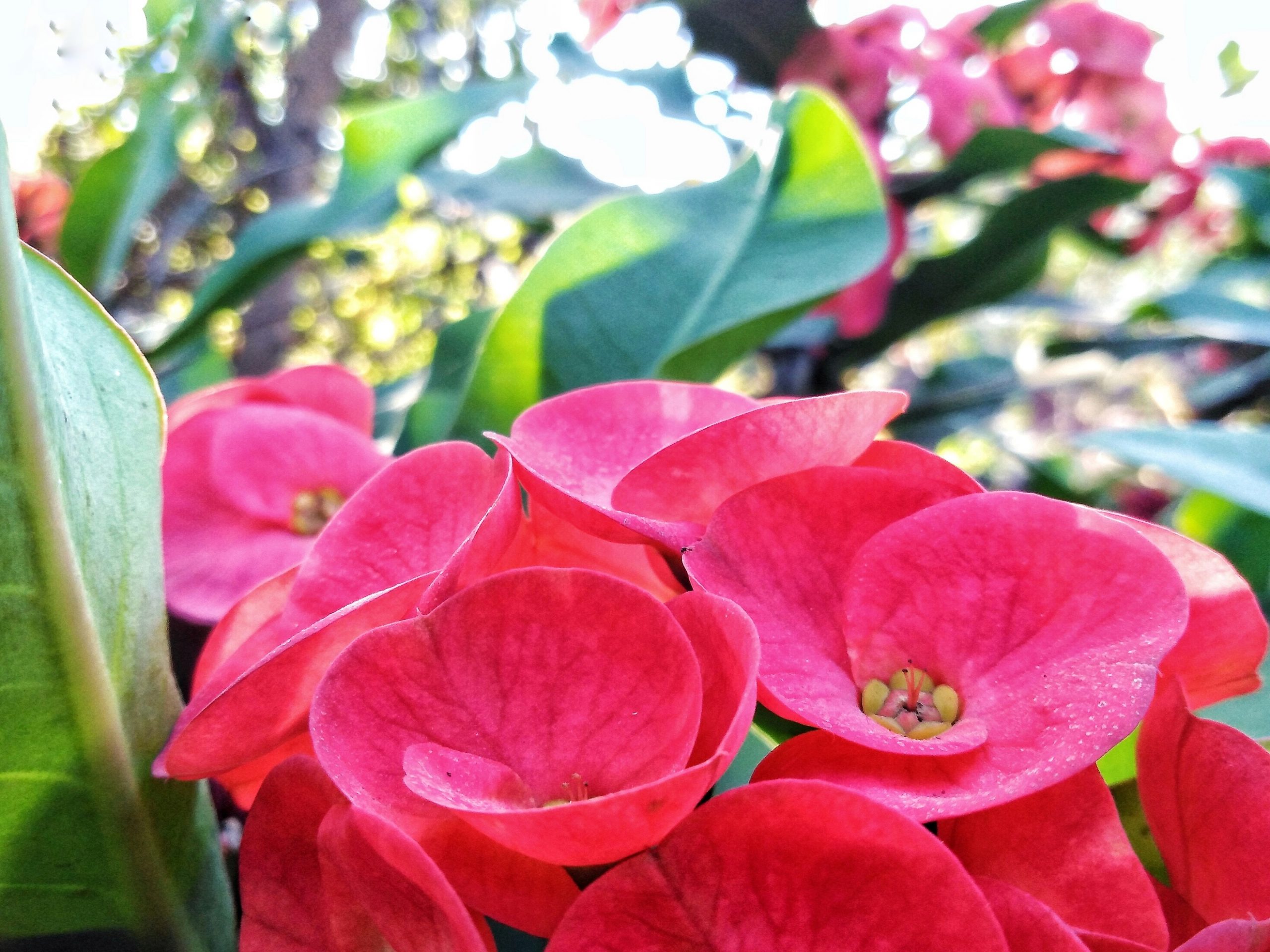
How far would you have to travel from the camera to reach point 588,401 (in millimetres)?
382

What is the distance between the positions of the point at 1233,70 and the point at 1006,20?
0.42 m

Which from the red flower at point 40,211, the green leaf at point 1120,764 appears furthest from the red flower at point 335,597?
the red flower at point 40,211

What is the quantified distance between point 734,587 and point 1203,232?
1.82 m

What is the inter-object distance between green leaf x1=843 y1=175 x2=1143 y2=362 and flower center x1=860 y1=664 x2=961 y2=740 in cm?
86

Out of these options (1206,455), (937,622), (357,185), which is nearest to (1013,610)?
(937,622)

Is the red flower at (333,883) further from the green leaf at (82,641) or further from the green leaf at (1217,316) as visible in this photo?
A: the green leaf at (1217,316)

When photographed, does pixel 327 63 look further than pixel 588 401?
Yes

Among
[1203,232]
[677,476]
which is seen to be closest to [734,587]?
[677,476]

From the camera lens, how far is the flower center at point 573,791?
0.88ft

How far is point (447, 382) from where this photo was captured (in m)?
0.73

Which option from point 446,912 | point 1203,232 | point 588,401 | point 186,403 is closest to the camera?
point 446,912

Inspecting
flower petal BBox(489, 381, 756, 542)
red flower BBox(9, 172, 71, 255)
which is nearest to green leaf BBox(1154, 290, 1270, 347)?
flower petal BBox(489, 381, 756, 542)

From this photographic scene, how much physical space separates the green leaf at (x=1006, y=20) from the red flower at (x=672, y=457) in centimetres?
120

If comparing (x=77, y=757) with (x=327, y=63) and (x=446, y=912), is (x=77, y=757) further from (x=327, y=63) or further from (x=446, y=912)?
(x=327, y=63)
